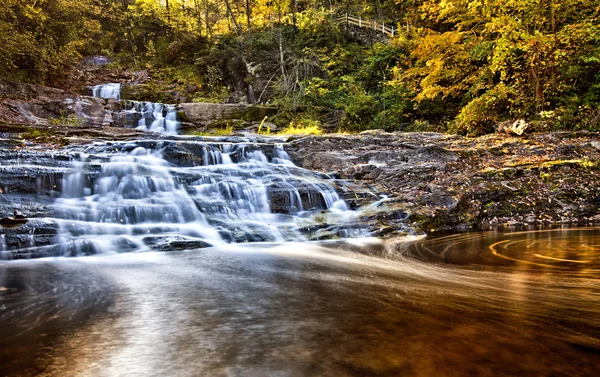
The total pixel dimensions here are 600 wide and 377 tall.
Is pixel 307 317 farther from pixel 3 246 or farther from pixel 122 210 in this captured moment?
pixel 122 210

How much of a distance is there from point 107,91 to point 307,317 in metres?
Result: 21.1

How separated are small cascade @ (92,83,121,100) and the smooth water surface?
57.5 ft

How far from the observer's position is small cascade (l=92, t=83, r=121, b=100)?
18734mm

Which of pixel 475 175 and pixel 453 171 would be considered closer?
pixel 475 175

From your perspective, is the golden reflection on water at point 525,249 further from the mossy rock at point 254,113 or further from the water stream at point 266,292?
the mossy rock at point 254,113

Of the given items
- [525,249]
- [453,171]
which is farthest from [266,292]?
[453,171]

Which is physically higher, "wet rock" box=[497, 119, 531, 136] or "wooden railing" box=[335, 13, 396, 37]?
"wooden railing" box=[335, 13, 396, 37]

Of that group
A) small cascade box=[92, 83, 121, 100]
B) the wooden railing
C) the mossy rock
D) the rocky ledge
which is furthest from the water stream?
the wooden railing

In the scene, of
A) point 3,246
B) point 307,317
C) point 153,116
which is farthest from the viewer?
point 153,116

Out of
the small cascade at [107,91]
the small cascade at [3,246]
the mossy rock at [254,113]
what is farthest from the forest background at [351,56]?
the small cascade at [3,246]

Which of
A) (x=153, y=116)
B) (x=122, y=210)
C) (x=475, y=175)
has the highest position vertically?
(x=153, y=116)

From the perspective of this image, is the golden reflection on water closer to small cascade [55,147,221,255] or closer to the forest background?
small cascade [55,147,221,255]

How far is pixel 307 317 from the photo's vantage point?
196 centimetres

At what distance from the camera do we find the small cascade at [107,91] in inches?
738
